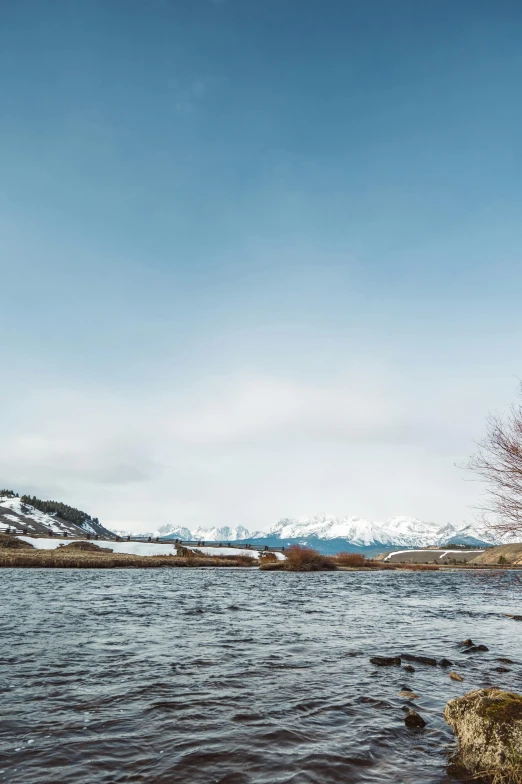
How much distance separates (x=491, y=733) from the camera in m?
8.12

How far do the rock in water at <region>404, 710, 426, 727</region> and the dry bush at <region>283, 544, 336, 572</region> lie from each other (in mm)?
74602

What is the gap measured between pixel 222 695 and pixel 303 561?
74.6 m

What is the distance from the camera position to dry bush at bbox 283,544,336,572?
8181cm

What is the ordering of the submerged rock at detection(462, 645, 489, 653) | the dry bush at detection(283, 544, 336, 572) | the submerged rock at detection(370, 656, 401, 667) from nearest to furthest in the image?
the submerged rock at detection(370, 656, 401, 667) < the submerged rock at detection(462, 645, 489, 653) < the dry bush at detection(283, 544, 336, 572)

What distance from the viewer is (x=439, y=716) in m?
10.8

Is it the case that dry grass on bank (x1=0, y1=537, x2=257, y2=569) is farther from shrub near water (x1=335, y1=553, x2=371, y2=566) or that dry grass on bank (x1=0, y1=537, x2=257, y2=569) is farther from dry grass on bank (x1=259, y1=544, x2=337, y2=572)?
shrub near water (x1=335, y1=553, x2=371, y2=566)

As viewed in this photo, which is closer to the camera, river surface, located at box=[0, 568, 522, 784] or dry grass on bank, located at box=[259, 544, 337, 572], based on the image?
river surface, located at box=[0, 568, 522, 784]

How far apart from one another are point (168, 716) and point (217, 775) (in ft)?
9.54

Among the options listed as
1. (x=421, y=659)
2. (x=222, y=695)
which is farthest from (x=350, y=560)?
(x=222, y=695)

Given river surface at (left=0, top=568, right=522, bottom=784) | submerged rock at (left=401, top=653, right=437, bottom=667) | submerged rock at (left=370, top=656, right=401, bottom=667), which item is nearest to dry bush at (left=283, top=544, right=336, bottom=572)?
river surface at (left=0, top=568, right=522, bottom=784)

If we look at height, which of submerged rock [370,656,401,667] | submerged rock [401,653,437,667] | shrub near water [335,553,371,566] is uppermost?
submerged rock [370,656,401,667]

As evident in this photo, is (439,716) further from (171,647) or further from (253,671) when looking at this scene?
(171,647)

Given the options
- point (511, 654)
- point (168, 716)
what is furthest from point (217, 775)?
→ point (511, 654)

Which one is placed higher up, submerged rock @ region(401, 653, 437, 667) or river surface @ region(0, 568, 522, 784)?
river surface @ region(0, 568, 522, 784)
